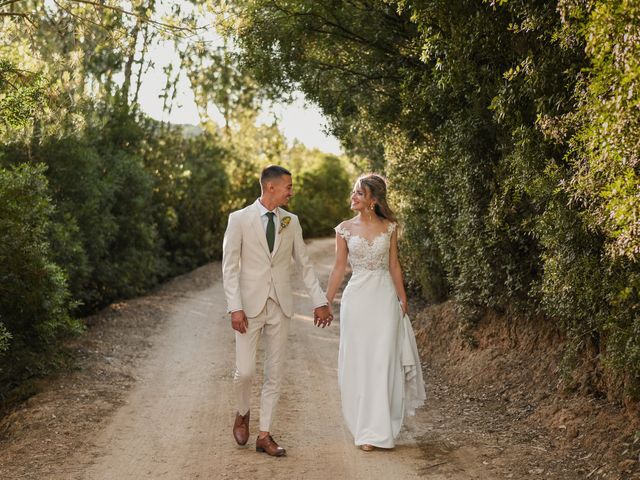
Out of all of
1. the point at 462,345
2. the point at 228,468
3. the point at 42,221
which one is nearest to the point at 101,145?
the point at 42,221

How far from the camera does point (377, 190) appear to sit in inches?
291

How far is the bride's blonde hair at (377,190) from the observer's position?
→ 735 centimetres

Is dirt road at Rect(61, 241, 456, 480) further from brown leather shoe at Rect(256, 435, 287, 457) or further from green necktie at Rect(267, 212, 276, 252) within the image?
green necktie at Rect(267, 212, 276, 252)

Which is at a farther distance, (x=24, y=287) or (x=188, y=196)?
(x=188, y=196)

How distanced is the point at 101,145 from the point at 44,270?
9791 mm

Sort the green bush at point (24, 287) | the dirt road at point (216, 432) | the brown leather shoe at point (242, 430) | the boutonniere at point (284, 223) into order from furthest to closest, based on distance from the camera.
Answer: the green bush at point (24, 287) → the brown leather shoe at point (242, 430) → the boutonniere at point (284, 223) → the dirt road at point (216, 432)

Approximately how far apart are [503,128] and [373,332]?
307 centimetres

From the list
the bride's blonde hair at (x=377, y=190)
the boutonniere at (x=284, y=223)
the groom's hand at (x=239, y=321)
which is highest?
the bride's blonde hair at (x=377, y=190)

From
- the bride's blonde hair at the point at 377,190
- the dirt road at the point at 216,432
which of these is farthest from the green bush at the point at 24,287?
the bride's blonde hair at the point at 377,190

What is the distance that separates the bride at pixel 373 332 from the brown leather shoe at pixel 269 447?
2.29 ft

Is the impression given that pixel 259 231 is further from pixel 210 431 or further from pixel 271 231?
pixel 210 431

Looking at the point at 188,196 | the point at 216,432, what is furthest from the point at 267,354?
the point at 188,196

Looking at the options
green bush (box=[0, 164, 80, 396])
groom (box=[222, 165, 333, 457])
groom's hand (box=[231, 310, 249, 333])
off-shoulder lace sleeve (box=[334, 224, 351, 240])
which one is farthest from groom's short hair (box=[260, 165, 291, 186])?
green bush (box=[0, 164, 80, 396])

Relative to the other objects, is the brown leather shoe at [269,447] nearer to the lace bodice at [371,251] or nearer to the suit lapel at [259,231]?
the suit lapel at [259,231]
